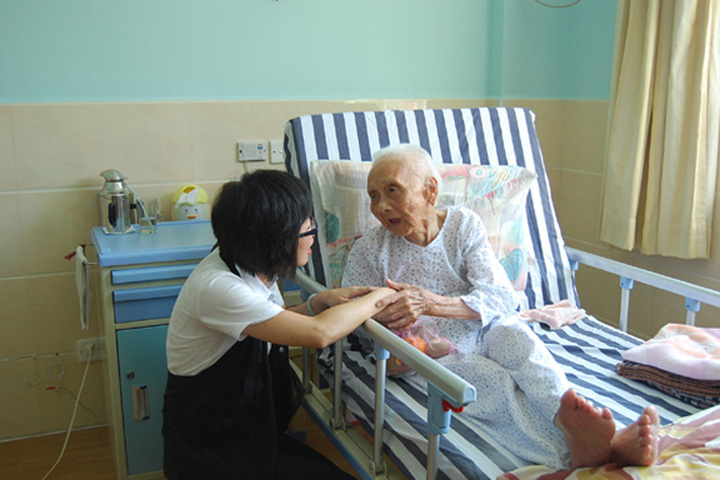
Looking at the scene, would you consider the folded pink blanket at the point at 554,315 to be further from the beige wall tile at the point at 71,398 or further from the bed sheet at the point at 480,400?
the beige wall tile at the point at 71,398

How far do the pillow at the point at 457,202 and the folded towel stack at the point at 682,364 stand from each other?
18.4 inches

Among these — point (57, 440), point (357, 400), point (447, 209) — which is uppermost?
point (447, 209)

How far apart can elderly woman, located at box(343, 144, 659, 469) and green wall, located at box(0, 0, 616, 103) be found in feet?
3.13

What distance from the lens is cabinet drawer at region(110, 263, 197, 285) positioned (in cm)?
200

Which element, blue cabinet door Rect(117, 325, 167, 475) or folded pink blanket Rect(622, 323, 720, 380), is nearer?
folded pink blanket Rect(622, 323, 720, 380)

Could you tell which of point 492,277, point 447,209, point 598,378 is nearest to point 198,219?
point 447,209

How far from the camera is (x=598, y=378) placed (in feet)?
5.86

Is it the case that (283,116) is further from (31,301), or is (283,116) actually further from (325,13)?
(31,301)

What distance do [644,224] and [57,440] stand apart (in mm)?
2464

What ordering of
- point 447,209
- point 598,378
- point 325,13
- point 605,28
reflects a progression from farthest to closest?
point 605,28
point 325,13
point 447,209
point 598,378

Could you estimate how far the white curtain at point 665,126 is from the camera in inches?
93.8

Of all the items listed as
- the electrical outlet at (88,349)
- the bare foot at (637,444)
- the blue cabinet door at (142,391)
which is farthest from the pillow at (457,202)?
the electrical outlet at (88,349)

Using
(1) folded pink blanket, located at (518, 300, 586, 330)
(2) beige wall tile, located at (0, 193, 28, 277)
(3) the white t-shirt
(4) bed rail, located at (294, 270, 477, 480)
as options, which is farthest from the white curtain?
(2) beige wall tile, located at (0, 193, 28, 277)

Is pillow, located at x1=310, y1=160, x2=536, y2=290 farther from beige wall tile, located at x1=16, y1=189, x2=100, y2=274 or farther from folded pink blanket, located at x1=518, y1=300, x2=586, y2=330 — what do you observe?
beige wall tile, located at x1=16, y1=189, x2=100, y2=274
